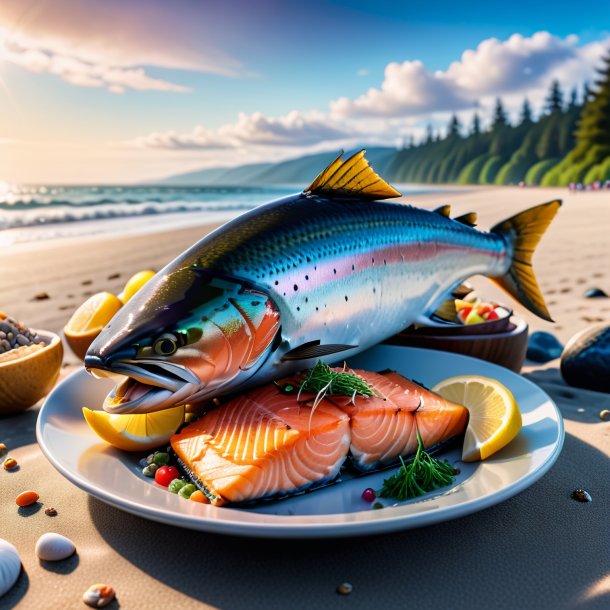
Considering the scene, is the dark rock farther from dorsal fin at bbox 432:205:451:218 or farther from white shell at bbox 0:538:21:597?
white shell at bbox 0:538:21:597

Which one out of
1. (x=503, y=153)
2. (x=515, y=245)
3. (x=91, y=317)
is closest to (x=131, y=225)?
(x=91, y=317)

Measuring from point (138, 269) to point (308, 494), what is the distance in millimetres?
8598

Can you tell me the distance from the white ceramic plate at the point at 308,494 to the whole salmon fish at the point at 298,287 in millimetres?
299

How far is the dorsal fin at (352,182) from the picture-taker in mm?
3256

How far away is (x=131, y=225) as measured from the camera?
19.2 m

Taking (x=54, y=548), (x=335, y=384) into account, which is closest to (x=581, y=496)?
(x=335, y=384)

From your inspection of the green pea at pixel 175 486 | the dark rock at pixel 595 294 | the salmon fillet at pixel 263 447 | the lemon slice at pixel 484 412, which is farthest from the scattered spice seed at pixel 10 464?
the dark rock at pixel 595 294

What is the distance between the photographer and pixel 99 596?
1.96m

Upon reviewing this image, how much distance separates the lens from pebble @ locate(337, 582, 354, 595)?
77.2 inches

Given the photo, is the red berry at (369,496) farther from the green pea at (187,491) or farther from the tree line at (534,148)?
the tree line at (534,148)

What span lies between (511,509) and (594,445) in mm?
924

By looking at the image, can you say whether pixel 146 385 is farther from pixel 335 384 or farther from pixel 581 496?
pixel 581 496

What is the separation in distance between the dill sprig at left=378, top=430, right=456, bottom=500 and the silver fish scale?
76cm

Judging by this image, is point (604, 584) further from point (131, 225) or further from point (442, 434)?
point (131, 225)
